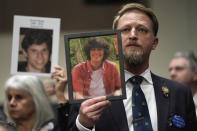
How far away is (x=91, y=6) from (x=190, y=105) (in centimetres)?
534

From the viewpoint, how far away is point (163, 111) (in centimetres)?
242

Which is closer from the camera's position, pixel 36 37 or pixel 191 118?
pixel 191 118

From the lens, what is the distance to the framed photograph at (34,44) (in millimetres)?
2914

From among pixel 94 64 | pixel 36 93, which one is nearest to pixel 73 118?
pixel 94 64

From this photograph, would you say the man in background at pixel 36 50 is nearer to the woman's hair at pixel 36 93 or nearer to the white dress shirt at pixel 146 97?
the woman's hair at pixel 36 93

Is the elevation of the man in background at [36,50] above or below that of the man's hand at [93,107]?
above

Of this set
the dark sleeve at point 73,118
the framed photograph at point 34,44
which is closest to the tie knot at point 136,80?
the dark sleeve at point 73,118

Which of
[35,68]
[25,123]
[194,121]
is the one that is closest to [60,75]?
[35,68]

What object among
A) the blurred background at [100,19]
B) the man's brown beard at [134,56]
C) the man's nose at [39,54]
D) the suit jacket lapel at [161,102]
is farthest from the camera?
the blurred background at [100,19]

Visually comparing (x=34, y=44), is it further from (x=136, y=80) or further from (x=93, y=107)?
(x=93, y=107)

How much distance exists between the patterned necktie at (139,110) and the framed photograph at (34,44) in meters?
0.79

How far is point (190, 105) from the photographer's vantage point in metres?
2.56

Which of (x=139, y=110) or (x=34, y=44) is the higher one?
(x=34, y=44)

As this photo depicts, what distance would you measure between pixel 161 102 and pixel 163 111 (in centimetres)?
7
